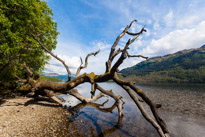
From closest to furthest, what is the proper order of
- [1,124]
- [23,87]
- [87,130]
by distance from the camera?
Answer: [1,124] < [87,130] < [23,87]

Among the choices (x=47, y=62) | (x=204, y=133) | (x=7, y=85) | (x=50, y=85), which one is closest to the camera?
(x=204, y=133)

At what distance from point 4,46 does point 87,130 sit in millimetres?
11925

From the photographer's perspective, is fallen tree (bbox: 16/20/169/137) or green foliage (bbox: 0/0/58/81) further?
green foliage (bbox: 0/0/58/81)

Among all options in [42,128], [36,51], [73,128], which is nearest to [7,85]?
[36,51]

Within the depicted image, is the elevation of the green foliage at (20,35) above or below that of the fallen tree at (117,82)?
above

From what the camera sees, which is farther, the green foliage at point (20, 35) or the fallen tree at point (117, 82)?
the green foliage at point (20, 35)

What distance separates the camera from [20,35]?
569 inches

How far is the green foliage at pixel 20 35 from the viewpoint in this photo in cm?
1075

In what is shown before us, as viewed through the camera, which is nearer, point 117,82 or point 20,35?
point 117,82

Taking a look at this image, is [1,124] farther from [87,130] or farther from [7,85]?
[7,85]

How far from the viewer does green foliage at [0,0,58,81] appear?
35.3 feet

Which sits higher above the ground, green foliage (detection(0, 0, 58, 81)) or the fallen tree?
green foliage (detection(0, 0, 58, 81))

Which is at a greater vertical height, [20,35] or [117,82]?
[20,35]

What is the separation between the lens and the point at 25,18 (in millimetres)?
Answer: 13156
